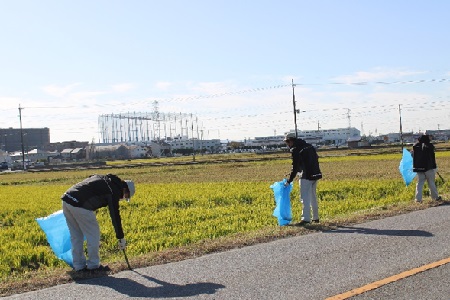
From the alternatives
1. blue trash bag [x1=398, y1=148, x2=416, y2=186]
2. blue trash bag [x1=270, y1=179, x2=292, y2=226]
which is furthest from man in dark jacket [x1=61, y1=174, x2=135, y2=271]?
blue trash bag [x1=398, y1=148, x2=416, y2=186]

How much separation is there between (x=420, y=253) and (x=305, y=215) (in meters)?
3.35

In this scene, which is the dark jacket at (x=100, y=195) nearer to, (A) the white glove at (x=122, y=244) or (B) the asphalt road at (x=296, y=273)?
(A) the white glove at (x=122, y=244)

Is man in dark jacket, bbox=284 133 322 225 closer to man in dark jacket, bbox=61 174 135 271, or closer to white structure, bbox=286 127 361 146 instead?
man in dark jacket, bbox=61 174 135 271

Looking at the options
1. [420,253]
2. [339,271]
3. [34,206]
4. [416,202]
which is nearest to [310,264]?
[339,271]

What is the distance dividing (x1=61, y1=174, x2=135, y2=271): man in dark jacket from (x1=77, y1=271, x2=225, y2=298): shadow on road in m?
0.70

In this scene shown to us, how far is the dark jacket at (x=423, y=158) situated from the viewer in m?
12.6

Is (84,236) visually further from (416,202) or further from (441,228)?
(416,202)

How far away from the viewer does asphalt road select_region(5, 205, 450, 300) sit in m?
5.42

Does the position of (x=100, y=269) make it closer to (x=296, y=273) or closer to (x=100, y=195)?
(x=100, y=195)

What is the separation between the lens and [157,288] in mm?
5820

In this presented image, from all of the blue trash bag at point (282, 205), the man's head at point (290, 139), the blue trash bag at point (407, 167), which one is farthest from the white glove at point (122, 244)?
the blue trash bag at point (407, 167)

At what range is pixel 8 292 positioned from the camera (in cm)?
596

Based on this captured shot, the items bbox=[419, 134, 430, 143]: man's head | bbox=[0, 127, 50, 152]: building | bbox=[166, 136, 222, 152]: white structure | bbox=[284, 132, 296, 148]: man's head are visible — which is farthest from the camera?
bbox=[0, 127, 50, 152]: building

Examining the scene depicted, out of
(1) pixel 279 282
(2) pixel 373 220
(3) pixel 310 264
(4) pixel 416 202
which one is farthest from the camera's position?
(4) pixel 416 202
